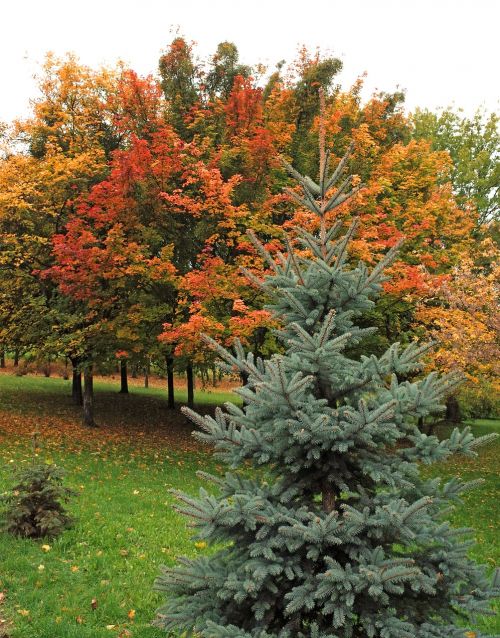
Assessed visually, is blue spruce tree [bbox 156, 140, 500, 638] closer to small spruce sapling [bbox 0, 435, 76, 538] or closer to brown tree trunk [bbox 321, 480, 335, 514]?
brown tree trunk [bbox 321, 480, 335, 514]

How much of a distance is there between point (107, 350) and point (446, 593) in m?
14.3

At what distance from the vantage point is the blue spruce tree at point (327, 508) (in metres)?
3.64

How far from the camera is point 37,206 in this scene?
1820 centimetres

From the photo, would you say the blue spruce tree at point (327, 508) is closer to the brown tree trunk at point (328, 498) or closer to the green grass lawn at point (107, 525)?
the brown tree trunk at point (328, 498)

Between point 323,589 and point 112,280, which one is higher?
point 112,280

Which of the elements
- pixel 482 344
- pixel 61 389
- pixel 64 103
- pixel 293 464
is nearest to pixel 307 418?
pixel 293 464

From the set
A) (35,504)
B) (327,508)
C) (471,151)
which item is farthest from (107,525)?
(471,151)

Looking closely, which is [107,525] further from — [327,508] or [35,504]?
[327,508]

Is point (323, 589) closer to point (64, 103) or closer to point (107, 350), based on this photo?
point (107, 350)

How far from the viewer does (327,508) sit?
4.15 meters

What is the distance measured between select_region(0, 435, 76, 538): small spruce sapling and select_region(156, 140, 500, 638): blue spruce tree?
13.0 ft

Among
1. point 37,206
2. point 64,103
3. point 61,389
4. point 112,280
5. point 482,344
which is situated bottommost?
point 61,389

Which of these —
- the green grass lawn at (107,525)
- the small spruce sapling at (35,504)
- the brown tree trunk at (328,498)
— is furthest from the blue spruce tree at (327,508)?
the small spruce sapling at (35,504)

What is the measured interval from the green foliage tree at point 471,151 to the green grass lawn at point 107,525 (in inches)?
556
